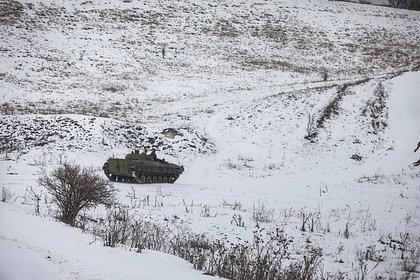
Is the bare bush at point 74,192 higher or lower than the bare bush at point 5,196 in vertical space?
higher

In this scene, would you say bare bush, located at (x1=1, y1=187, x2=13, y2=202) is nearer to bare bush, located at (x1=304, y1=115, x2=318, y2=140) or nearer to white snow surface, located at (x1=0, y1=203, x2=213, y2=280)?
white snow surface, located at (x1=0, y1=203, x2=213, y2=280)

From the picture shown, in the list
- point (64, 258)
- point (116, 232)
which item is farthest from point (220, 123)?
point (64, 258)

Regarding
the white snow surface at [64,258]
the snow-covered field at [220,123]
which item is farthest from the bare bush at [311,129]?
the white snow surface at [64,258]

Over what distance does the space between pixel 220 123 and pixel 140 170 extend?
1161cm

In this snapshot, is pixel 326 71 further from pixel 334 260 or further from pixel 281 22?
pixel 334 260

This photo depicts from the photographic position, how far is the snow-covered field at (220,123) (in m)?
7.06

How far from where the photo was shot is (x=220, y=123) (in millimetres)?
25188

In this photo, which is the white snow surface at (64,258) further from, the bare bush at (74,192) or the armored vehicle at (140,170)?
the armored vehicle at (140,170)

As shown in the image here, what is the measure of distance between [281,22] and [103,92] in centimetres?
2848

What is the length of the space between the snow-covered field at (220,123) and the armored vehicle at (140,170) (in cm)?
61

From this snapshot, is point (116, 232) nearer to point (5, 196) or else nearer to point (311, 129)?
point (5, 196)

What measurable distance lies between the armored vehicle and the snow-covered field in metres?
0.61

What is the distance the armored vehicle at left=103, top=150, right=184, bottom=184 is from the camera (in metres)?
14.2

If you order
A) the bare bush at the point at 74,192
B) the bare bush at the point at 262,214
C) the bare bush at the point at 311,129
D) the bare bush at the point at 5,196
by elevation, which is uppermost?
the bare bush at the point at 311,129
